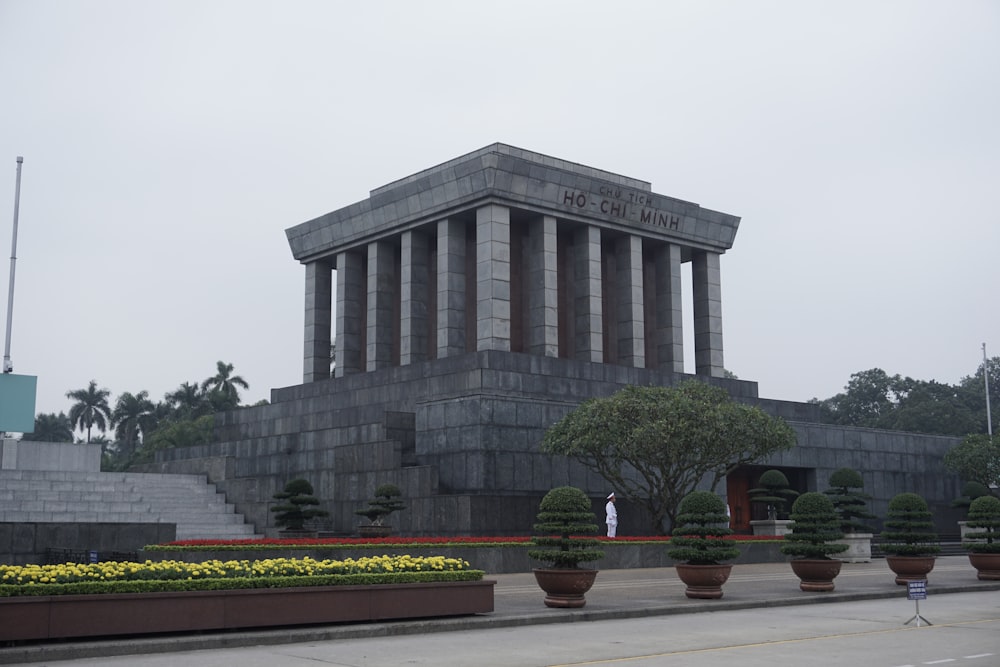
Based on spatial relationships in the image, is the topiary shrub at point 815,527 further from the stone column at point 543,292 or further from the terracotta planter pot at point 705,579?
Result: the stone column at point 543,292

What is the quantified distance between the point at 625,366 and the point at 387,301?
40.2 feet

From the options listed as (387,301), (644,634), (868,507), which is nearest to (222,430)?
(387,301)

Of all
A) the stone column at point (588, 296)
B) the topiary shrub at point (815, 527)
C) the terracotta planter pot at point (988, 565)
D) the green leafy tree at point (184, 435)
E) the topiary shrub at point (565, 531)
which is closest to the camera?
the topiary shrub at point (565, 531)

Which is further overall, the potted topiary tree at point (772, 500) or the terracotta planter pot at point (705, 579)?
the potted topiary tree at point (772, 500)

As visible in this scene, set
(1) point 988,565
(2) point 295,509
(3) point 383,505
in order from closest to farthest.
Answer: (1) point 988,565
(3) point 383,505
(2) point 295,509

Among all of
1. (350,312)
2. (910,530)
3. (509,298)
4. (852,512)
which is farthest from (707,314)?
(910,530)

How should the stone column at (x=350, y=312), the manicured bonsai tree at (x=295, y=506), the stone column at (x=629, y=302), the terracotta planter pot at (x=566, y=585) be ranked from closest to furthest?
1. the terracotta planter pot at (x=566, y=585)
2. the manicured bonsai tree at (x=295, y=506)
3. the stone column at (x=629, y=302)
4. the stone column at (x=350, y=312)

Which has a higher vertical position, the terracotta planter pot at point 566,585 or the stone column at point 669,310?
the stone column at point 669,310

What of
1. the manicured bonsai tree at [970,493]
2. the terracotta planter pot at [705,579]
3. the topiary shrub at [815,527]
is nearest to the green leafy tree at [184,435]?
the manicured bonsai tree at [970,493]

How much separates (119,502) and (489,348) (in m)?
15.2

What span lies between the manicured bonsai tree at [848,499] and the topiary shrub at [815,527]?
15304mm

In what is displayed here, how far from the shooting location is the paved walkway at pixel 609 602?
14.7 metres

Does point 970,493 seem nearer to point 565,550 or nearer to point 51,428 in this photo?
point 565,550

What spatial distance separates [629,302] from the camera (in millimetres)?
49625
